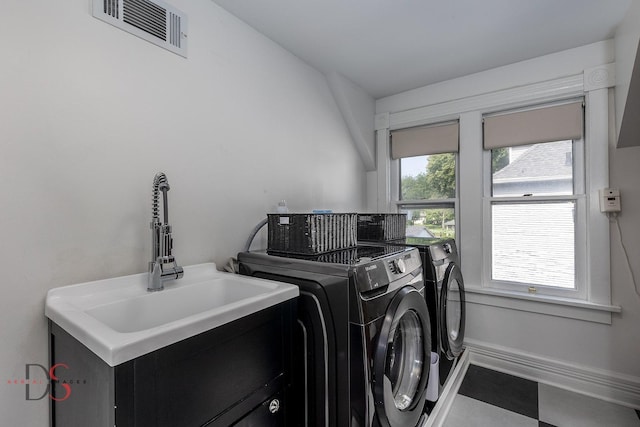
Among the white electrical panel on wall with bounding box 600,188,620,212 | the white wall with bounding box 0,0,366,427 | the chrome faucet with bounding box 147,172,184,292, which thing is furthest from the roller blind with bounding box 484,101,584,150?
the chrome faucet with bounding box 147,172,184,292

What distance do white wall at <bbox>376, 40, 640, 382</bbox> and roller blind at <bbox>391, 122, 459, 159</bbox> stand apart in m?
0.28

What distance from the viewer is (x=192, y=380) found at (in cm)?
81

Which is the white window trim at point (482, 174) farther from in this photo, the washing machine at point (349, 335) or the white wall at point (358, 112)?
the washing machine at point (349, 335)

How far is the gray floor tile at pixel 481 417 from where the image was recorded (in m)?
1.73

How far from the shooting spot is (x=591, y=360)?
79.4 inches

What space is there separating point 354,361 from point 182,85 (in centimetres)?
149

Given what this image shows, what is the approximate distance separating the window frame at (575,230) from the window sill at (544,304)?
65 mm

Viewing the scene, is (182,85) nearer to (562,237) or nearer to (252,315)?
(252,315)

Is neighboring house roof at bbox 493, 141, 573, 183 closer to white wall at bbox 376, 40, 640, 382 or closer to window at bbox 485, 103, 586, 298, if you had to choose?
window at bbox 485, 103, 586, 298

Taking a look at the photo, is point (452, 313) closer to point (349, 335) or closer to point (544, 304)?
point (544, 304)

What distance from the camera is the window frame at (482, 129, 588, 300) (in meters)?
2.07

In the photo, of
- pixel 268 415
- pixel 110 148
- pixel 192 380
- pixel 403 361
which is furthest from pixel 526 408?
pixel 110 148

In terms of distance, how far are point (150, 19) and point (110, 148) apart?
63cm

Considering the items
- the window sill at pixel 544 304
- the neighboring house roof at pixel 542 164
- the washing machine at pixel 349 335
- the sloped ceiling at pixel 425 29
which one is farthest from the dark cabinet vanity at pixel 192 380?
the neighboring house roof at pixel 542 164
